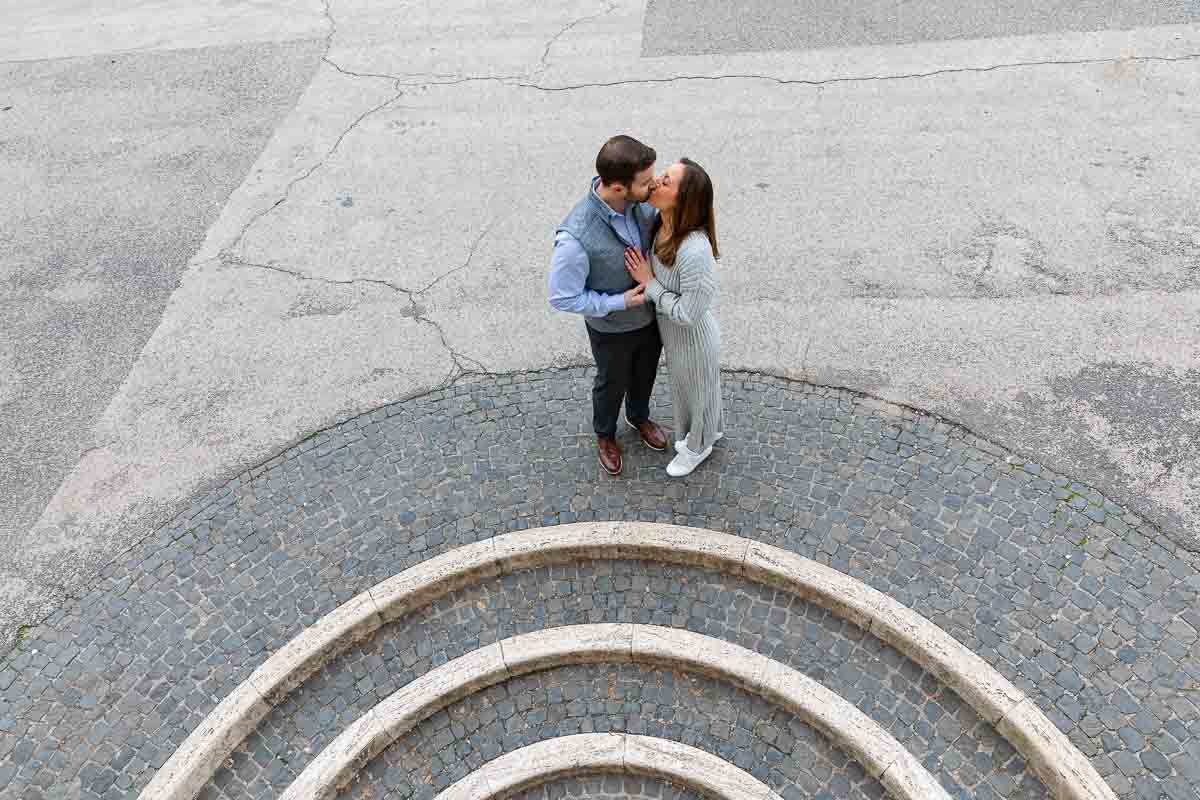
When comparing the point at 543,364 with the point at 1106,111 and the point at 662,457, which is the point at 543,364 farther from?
the point at 1106,111

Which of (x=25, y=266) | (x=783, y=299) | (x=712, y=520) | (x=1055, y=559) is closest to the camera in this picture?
(x=1055, y=559)

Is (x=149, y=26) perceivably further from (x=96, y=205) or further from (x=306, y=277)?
(x=306, y=277)

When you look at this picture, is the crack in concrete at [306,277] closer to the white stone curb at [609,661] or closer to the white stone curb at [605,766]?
the white stone curb at [609,661]

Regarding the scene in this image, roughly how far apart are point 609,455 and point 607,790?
6.74 feet

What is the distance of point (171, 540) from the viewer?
17.3ft

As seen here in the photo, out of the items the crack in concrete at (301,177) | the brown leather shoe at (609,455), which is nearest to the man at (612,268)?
the brown leather shoe at (609,455)

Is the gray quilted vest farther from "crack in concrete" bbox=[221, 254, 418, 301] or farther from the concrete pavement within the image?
"crack in concrete" bbox=[221, 254, 418, 301]

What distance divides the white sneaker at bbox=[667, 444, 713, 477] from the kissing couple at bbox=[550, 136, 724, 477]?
0.13 feet

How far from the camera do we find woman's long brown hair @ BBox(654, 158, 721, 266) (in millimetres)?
3865

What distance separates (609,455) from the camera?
536 centimetres

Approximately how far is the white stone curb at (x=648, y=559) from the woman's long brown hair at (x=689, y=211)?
177 centimetres

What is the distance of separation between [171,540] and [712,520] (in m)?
3.57

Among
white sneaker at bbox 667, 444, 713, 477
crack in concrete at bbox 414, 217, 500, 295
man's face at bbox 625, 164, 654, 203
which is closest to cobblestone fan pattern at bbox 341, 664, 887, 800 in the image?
white sneaker at bbox 667, 444, 713, 477

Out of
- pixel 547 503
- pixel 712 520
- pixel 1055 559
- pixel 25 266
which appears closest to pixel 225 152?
pixel 25 266
